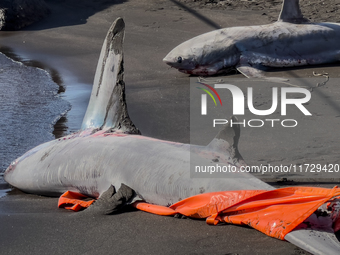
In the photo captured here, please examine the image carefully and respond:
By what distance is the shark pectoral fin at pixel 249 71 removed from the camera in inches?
309

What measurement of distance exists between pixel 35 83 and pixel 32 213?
5368 mm

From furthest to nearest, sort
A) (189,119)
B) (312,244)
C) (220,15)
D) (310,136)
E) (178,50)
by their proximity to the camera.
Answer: (220,15) < (178,50) < (189,119) < (310,136) < (312,244)

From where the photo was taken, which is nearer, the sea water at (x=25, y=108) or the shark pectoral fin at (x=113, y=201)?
the shark pectoral fin at (x=113, y=201)

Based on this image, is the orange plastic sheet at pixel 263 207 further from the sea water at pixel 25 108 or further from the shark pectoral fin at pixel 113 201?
the sea water at pixel 25 108

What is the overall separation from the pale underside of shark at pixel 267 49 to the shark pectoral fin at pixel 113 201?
5.00m

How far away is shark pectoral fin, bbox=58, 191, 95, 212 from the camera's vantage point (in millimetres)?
3850

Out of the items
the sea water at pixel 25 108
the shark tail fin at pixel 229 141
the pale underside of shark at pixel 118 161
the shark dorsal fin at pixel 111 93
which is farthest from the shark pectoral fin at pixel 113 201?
the sea water at pixel 25 108

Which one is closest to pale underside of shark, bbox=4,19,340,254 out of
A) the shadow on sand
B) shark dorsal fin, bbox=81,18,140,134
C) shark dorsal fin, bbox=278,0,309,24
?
shark dorsal fin, bbox=81,18,140,134

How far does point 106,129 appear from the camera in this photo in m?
4.35

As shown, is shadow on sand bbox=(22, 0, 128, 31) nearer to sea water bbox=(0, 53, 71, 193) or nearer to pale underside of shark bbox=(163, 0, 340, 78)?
sea water bbox=(0, 53, 71, 193)

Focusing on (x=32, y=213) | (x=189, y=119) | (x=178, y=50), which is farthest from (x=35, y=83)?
(x=32, y=213)

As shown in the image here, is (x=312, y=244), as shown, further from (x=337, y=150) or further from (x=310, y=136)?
(x=310, y=136)

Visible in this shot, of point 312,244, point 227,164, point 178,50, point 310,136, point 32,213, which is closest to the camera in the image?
point 312,244

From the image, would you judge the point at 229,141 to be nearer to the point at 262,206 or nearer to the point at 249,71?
the point at 262,206
